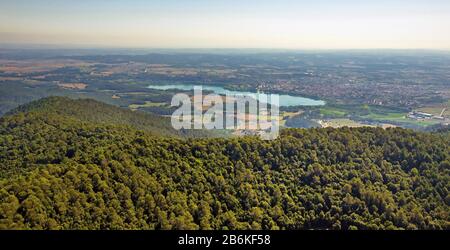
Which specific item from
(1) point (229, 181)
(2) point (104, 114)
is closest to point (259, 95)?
(2) point (104, 114)

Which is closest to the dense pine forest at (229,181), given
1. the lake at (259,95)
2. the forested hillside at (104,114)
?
the forested hillside at (104,114)

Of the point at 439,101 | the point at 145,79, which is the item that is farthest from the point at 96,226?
the point at 145,79
